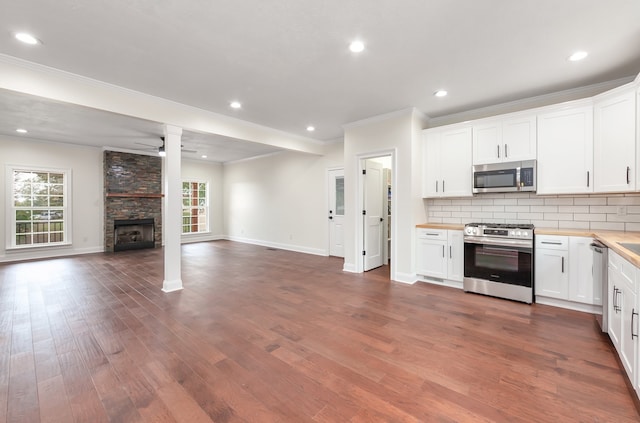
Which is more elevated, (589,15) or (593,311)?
(589,15)

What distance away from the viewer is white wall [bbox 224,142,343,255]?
268 inches

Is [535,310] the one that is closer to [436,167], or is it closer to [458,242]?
[458,242]

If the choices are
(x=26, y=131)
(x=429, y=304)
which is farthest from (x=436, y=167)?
(x=26, y=131)

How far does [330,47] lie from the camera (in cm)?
262

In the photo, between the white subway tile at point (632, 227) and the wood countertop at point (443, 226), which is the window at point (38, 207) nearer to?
the wood countertop at point (443, 226)

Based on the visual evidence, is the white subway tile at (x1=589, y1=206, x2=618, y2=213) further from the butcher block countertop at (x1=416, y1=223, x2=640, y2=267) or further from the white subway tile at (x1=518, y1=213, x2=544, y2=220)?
the white subway tile at (x1=518, y1=213, x2=544, y2=220)

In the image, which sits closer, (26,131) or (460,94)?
(460,94)

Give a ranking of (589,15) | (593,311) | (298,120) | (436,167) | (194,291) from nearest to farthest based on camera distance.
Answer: (589,15), (593,311), (194,291), (436,167), (298,120)

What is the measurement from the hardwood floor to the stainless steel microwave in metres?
1.54

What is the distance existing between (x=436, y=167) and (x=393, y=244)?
56.6 inches

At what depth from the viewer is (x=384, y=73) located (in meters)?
3.14

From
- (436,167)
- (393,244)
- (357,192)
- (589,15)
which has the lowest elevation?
(393,244)

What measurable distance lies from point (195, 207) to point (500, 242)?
882 centimetres

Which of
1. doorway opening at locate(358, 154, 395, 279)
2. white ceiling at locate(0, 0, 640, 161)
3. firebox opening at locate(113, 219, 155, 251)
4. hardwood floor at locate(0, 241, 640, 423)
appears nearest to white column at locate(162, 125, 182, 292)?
hardwood floor at locate(0, 241, 640, 423)
